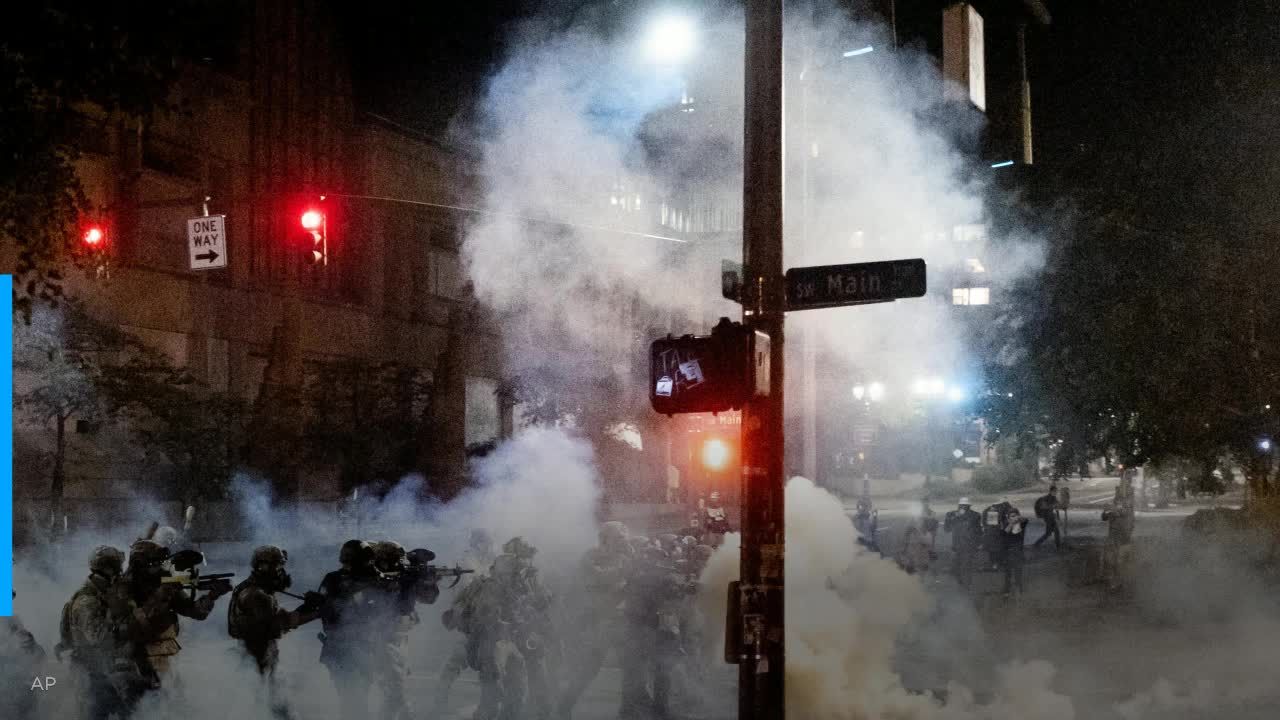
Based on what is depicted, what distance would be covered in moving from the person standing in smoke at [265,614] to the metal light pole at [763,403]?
3.41 meters

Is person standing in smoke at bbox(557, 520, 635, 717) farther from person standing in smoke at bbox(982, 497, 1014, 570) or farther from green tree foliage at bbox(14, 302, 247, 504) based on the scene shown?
green tree foliage at bbox(14, 302, 247, 504)

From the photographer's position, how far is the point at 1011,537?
15.7 meters

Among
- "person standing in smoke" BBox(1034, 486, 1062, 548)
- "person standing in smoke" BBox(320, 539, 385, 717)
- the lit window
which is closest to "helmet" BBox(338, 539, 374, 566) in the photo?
"person standing in smoke" BBox(320, 539, 385, 717)

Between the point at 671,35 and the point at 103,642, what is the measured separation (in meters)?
4.98

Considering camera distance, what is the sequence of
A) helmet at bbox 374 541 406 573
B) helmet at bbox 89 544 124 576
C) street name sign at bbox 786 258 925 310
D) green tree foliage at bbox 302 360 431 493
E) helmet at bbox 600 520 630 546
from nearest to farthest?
street name sign at bbox 786 258 925 310 < helmet at bbox 89 544 124 576 < helmet at bbox 374 541 406 573 < helmet at bbox 600 520 630 546 < green tree foliage at bbox 302 360 431 493

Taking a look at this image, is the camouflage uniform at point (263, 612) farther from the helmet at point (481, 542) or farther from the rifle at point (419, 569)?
the helmet at point (481, 542)

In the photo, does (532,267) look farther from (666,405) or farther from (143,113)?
(666,405)

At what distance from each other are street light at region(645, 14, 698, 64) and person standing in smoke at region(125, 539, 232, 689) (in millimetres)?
4458

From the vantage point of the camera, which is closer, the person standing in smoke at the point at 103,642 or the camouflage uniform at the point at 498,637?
the person standing in smoke at the point at 103,642

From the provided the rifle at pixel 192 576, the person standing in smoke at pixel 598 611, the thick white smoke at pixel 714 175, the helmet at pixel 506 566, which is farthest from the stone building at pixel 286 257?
the helmet at pixel 506 566

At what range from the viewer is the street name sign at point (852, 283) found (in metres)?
5.31

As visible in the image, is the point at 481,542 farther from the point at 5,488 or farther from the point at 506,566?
the point at 5,488

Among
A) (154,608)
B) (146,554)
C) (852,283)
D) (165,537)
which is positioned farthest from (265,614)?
(852,283)

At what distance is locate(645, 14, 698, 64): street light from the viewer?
693cm
